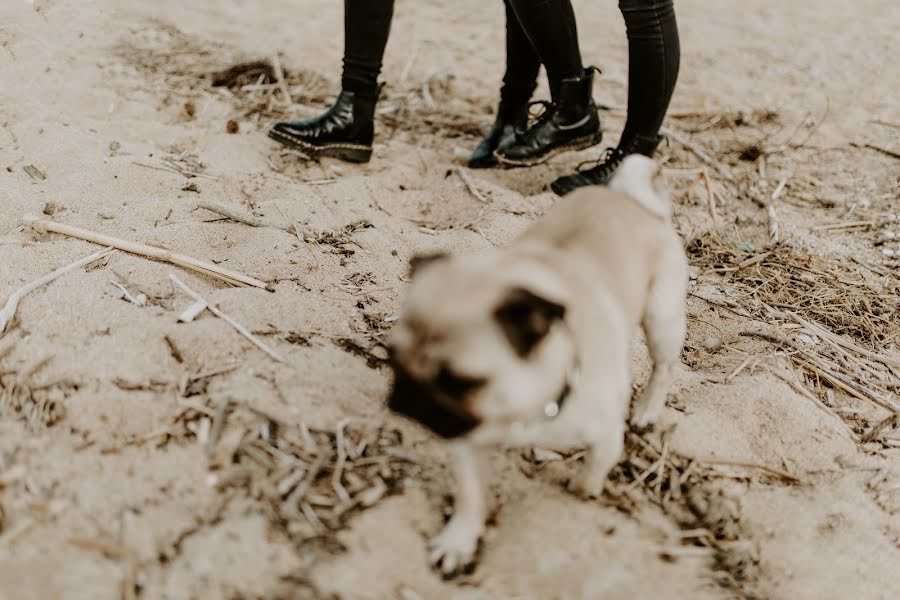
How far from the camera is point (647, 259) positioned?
7.91 feet

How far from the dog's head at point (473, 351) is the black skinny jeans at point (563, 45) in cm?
257

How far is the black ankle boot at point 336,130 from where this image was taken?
14.5ft

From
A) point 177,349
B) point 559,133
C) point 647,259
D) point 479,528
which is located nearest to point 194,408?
point 177,349

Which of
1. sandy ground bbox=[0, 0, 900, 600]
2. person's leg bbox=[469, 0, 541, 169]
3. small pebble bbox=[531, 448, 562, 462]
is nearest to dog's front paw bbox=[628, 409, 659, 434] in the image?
sandy ground bbox=[0, 0, 900, 600]

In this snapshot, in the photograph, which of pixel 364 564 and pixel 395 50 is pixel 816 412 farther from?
pixel 395 50

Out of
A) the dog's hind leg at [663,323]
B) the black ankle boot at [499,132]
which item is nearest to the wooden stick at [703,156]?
the black ankle boot at [499,132]

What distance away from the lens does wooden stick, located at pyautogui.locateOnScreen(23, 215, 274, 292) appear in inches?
126

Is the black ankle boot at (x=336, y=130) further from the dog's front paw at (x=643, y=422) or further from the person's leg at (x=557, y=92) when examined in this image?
the dog's front paw at (x=643, y=422)

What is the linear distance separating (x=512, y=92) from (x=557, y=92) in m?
0.48

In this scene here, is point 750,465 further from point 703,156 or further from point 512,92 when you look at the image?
point 703,156

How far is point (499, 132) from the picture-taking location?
15.8 ft

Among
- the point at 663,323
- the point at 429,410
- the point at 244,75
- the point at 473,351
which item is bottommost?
the point at 244,75

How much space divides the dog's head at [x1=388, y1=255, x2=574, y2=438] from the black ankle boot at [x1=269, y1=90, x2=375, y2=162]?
290cm

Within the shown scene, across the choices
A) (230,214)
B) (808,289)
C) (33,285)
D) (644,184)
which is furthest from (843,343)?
(33,285)
